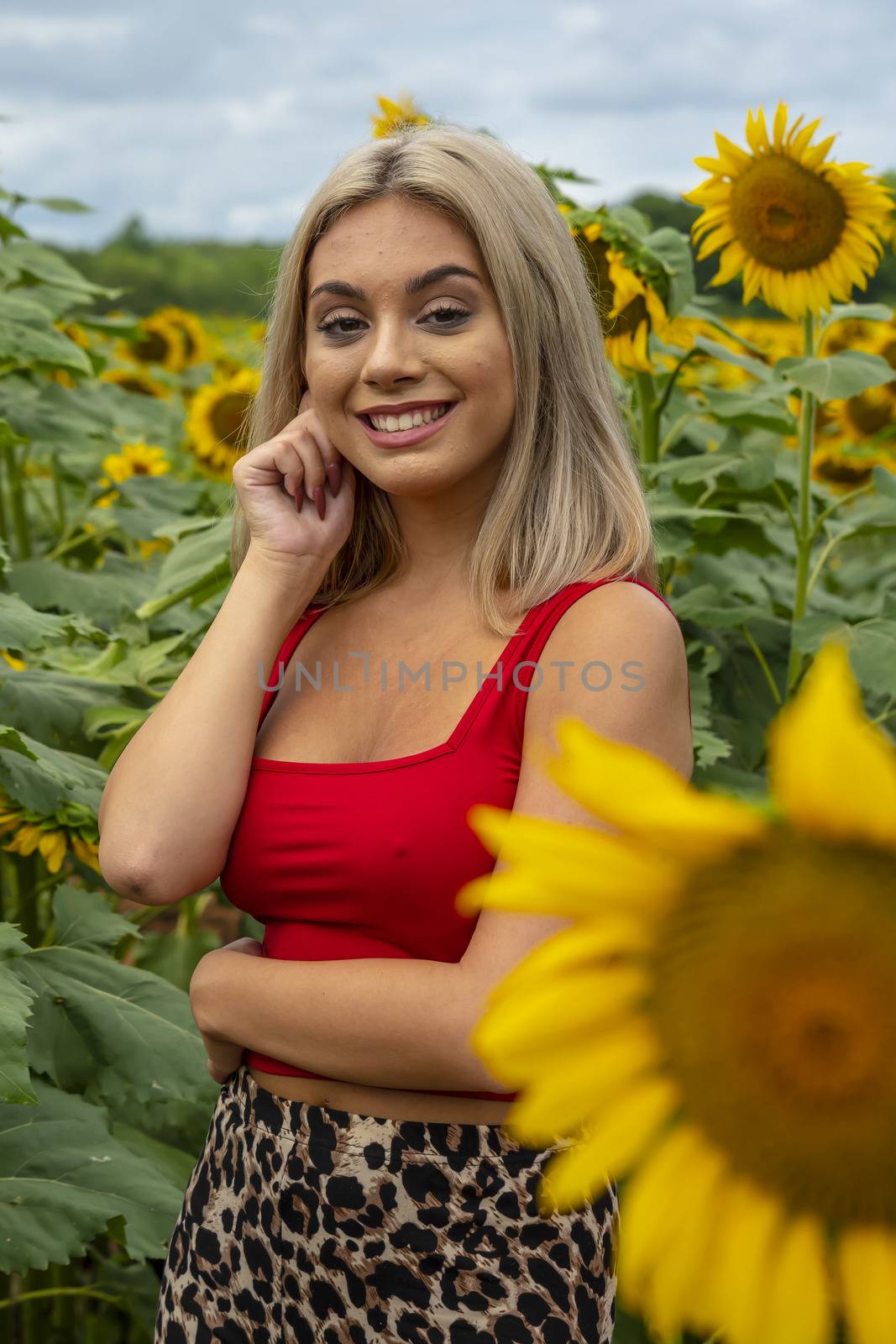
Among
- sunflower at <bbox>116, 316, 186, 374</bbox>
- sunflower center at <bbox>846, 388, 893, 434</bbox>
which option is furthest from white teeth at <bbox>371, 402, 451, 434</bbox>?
sunflower at <bbox>116, 316, 186, 374</bbox>

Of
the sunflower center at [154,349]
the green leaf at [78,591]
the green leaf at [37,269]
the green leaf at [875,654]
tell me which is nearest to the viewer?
the green leaf at [875,654]

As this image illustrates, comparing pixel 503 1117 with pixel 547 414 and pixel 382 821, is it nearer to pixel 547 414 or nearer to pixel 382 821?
pixel 382 821

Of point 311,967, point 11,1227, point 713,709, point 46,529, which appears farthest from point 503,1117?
point 46,529

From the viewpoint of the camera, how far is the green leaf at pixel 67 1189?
1.52 m

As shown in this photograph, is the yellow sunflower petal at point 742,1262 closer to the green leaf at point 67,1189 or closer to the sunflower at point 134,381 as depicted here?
the green leaf at point 67,1189

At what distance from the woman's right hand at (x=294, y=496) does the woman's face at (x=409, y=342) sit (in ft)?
0.43

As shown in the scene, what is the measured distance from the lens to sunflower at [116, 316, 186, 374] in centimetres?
534

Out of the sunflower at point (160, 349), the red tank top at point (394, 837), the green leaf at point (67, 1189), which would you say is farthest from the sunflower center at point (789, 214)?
the sunflower at point (160, 349)

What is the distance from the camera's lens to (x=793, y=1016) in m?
0.35

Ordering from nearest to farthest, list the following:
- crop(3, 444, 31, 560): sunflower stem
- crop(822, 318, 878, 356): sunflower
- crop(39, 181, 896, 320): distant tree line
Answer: crop(3, 444, 31, 560): sunflower stem < crop(822, 318, 878, 356): sunflower < crop(39, 181, 896, 320): distant tree line

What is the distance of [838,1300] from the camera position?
35cm

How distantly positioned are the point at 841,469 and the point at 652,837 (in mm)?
3350

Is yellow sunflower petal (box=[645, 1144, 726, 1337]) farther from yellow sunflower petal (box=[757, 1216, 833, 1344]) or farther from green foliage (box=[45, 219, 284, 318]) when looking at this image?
green foliage (box=[45, 219, 284, 318])

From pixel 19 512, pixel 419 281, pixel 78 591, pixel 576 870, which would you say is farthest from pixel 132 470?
pixel 576 870
